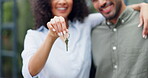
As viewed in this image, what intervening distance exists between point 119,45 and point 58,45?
46 centimetres

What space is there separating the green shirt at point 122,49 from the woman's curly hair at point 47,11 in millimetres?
283

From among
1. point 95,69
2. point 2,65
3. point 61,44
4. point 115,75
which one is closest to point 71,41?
point 61,44

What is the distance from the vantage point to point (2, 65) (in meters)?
5.53

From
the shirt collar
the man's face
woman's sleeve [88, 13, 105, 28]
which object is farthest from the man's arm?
the shirt collar

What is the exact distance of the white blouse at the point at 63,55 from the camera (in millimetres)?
2389

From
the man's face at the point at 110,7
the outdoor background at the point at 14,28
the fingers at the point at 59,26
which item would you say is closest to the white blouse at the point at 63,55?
the man's face at the point at 110,7

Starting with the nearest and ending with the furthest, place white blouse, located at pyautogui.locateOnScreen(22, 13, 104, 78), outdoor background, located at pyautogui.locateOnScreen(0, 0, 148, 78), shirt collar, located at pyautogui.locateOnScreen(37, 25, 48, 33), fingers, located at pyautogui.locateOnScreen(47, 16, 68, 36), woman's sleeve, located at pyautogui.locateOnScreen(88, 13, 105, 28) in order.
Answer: fingers, located at pyautogui.locateOnScreen(47, 16, 68, 36) < white blouse, located at pyautogui.locateOnScreen(22, 13, 104, 78) < shirt collar, located at pyautogui.locateOnScreen(37, 25, 48, 33) < woman's sleeve, located at pyautogui.locateOnScreen(88, 13, 105, 28) < outdoor background, located at pyautogui.locateOnScreen(0, 0, 148, 78)

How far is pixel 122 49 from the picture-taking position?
92.7 inches

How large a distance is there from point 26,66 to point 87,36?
57 centimetres

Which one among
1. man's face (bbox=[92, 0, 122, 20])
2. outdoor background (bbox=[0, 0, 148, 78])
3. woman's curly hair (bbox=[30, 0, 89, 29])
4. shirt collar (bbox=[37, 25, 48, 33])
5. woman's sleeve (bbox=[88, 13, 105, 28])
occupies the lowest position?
outdoor background (bbox=[0, 0, 148, 78])

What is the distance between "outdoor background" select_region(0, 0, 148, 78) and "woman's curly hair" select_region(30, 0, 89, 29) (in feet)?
7.58

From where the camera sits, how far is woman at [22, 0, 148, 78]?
7.35 feet

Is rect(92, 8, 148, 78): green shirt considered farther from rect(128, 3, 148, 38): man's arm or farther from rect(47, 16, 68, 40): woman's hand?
rect(47, 16, 68, 40): woman's hand

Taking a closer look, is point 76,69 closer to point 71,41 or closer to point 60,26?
point 71,41
